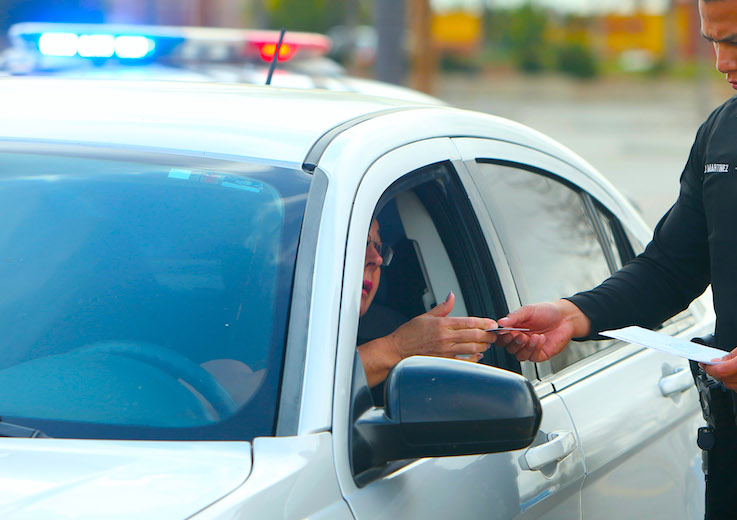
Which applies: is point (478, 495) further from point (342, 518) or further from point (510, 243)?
point (510, 243)

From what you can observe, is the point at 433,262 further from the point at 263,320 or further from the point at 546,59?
the point at 546,59

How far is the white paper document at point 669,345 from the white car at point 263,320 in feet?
0.92

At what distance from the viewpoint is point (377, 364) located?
85.3 inches

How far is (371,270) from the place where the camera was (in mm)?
2244

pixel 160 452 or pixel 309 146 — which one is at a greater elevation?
Answer: pixel 309 146

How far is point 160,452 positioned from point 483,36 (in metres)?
47.8

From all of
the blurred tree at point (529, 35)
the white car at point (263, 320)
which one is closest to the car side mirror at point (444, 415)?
the white car at point (263, 320)

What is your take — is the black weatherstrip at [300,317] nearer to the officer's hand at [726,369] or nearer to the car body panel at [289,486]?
the car body panel at [289,486]

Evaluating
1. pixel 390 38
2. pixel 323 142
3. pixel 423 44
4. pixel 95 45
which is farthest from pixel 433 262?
pixel 423 44

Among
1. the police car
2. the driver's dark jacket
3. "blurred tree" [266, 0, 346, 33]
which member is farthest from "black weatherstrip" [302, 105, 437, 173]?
"blurred tree" [266, 0, 346, 33]

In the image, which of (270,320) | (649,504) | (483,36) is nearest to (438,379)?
(270,320)

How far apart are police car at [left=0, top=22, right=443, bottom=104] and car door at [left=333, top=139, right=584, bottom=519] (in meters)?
1.12

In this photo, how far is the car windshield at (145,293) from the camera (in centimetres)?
180

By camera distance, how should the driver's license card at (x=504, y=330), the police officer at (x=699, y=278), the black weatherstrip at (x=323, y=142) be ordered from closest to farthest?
the black weatherstrip at (x=323, y=142), the driver's license card at (x=504, y=330), the police officer at (x=699, y=278)
